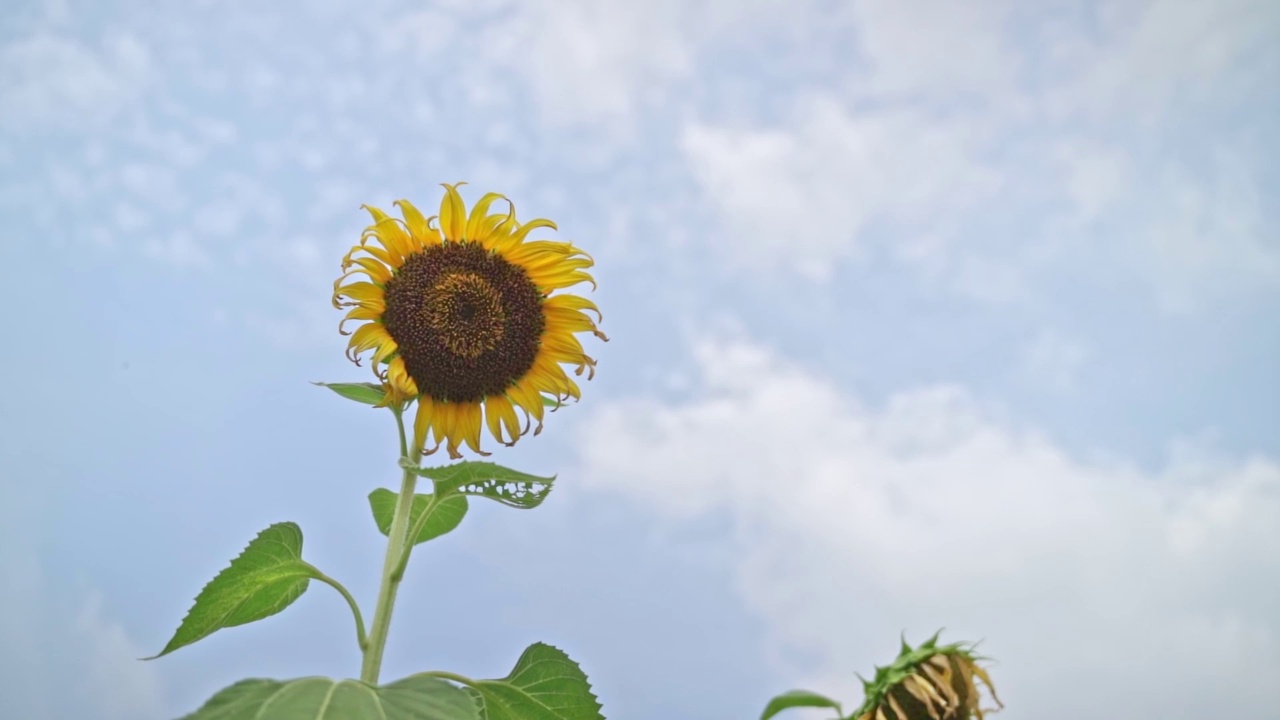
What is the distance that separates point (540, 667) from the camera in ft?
10.5

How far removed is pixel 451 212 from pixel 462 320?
343mm

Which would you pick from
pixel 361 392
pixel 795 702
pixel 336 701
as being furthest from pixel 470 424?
pixel 795 702

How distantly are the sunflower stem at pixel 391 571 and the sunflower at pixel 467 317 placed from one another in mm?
144

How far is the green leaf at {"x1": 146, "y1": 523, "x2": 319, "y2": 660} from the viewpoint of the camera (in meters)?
3.18

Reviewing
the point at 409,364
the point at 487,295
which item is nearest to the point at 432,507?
the point at 409,364

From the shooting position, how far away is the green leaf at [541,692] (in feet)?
10.3

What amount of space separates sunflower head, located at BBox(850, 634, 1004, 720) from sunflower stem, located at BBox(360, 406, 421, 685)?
146cm

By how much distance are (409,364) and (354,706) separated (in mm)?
1216

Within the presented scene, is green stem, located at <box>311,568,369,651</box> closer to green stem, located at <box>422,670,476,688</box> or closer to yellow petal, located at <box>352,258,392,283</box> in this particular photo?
green stem, located at <box>422,670,476,688</box>

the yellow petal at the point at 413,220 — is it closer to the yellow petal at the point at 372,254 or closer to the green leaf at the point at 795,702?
the yellow petal at the point at 372,254

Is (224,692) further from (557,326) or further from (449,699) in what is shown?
(557,326)

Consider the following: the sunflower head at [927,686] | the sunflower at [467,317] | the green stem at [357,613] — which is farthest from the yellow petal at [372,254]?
the sunflower head at [927,686]

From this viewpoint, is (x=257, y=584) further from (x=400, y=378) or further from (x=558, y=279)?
(x=558, y=279)

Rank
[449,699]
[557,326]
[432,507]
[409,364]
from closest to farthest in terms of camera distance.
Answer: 1. [449,699]
2. [432,507]
3. [409,364]
4. [557,326]
